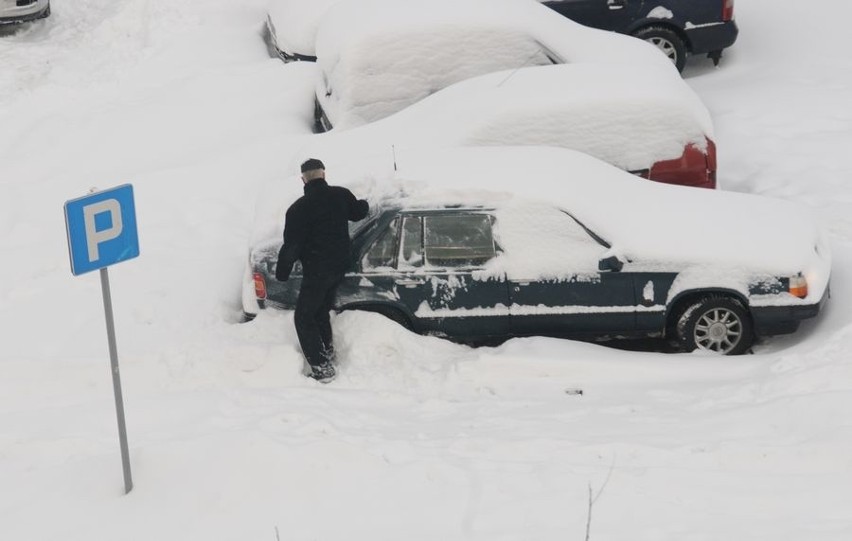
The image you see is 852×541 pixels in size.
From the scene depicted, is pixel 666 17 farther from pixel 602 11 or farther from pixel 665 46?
pixel 602 11

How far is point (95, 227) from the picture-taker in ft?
18.3

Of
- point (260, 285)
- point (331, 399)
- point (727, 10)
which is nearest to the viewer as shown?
point (331, 399)

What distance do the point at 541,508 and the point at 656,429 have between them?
4.18 feet

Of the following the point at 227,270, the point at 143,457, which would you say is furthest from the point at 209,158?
the point at 143,457

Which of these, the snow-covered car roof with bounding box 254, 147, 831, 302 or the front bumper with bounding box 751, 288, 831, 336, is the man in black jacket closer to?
the snow-covered car roof with bounding box 254, 147, 831, 302

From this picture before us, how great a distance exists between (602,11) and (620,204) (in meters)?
5.44

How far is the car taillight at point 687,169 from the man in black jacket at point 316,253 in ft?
9.79

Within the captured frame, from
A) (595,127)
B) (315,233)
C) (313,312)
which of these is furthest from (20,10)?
(313,312)

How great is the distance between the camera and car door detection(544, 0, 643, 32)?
12.8m

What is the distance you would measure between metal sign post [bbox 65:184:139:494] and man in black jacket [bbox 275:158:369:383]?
1838 mm

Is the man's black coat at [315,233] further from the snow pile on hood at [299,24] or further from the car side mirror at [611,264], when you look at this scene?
the snow pile on hood at [299,24]

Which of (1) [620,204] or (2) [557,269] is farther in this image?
(1) [620,204]

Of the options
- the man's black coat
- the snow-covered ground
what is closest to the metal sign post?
the snow-covered ground

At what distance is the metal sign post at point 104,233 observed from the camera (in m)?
5.49
